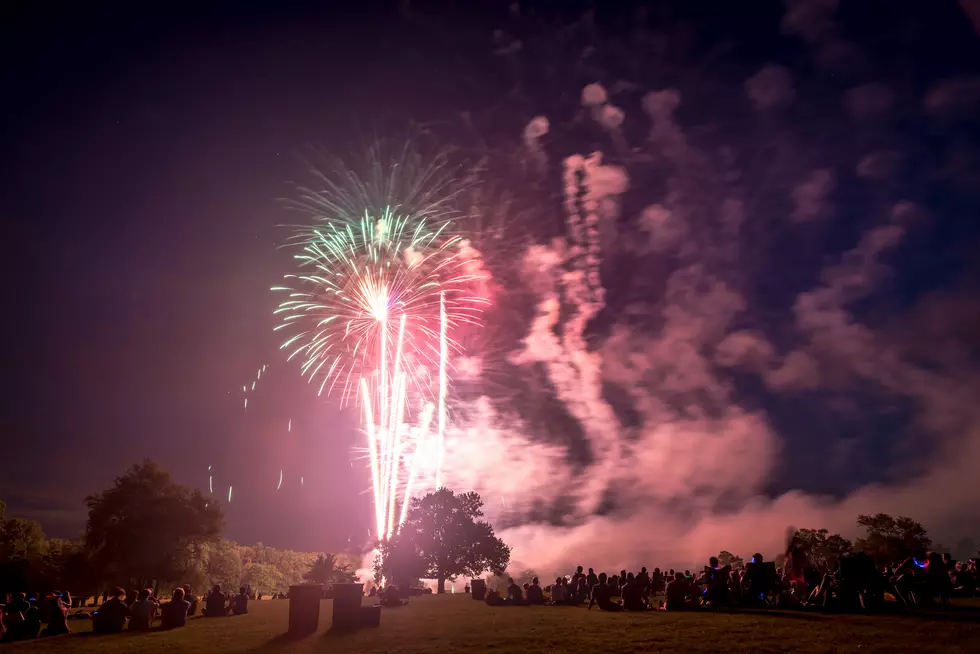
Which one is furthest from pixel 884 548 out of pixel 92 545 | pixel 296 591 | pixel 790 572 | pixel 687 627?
pixel 92 545

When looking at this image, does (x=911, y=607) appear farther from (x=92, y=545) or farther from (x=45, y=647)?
(x=92, y=545)

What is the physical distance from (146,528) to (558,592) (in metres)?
61.1

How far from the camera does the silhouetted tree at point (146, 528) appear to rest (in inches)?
2729

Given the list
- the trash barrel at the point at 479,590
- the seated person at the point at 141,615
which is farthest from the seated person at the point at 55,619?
the trash barrel at the point at 479,590

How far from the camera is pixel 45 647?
17.2 metres

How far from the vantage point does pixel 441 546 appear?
76.3 m

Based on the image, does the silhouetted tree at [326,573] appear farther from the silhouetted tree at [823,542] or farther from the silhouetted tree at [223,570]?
the silhouetted tree at [823,542]

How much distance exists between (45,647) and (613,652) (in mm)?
16663

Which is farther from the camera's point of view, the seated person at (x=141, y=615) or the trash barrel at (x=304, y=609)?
the seated person at (x=141, y=615)

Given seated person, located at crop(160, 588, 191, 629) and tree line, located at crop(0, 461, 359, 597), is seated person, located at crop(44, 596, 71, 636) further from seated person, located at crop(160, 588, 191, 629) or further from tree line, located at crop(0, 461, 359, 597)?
tree line, located at crop(0, 461, 359, 597)

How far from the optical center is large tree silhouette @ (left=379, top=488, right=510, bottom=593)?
75.6 meters

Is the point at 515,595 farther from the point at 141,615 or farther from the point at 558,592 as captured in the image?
the point at 141,615

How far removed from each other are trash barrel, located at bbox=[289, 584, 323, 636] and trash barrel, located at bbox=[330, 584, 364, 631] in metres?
0.81

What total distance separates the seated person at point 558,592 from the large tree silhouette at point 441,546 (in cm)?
4819
